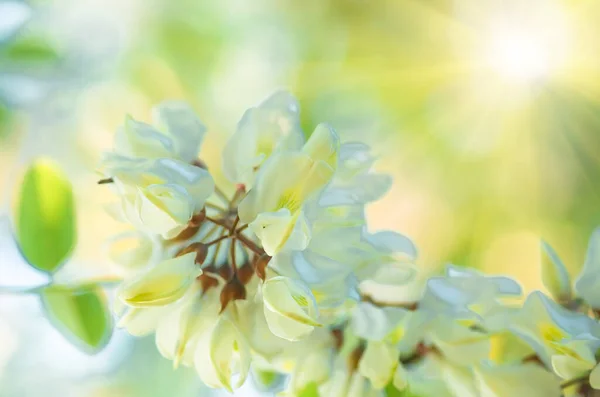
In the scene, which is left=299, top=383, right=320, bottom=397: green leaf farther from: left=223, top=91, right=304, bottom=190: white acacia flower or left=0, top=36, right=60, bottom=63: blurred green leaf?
left=0, top=36, right=60, bottom=63: blurred green leaf

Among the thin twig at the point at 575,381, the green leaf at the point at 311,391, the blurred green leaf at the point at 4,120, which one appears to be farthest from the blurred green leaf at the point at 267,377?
the blurred green leaf at the point at 4,120

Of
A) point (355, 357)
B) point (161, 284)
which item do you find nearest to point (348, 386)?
point (355, 357)

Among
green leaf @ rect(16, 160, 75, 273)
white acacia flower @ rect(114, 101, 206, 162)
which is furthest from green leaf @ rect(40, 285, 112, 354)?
white acacia flower @ rect(114, 101, 206, 162)

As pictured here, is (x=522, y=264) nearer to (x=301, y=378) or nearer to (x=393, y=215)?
(x=393, y=215)

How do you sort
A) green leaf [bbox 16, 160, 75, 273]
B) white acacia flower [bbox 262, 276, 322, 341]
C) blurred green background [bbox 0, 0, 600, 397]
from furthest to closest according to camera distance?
blurred green background [bbox 0, 0, 600, 397]
green leaf [bbox 16, 160, 75, 273]
white acacia flower [bbox 262, 276, 322, 341]

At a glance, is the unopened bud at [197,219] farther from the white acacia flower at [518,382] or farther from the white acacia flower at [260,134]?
the white acacia flower at [518,382]

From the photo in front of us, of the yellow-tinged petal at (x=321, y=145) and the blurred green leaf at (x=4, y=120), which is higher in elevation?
the yellow-tinged petal at (x=321, y=145)

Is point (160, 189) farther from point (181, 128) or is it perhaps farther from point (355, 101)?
point (355, 101)
